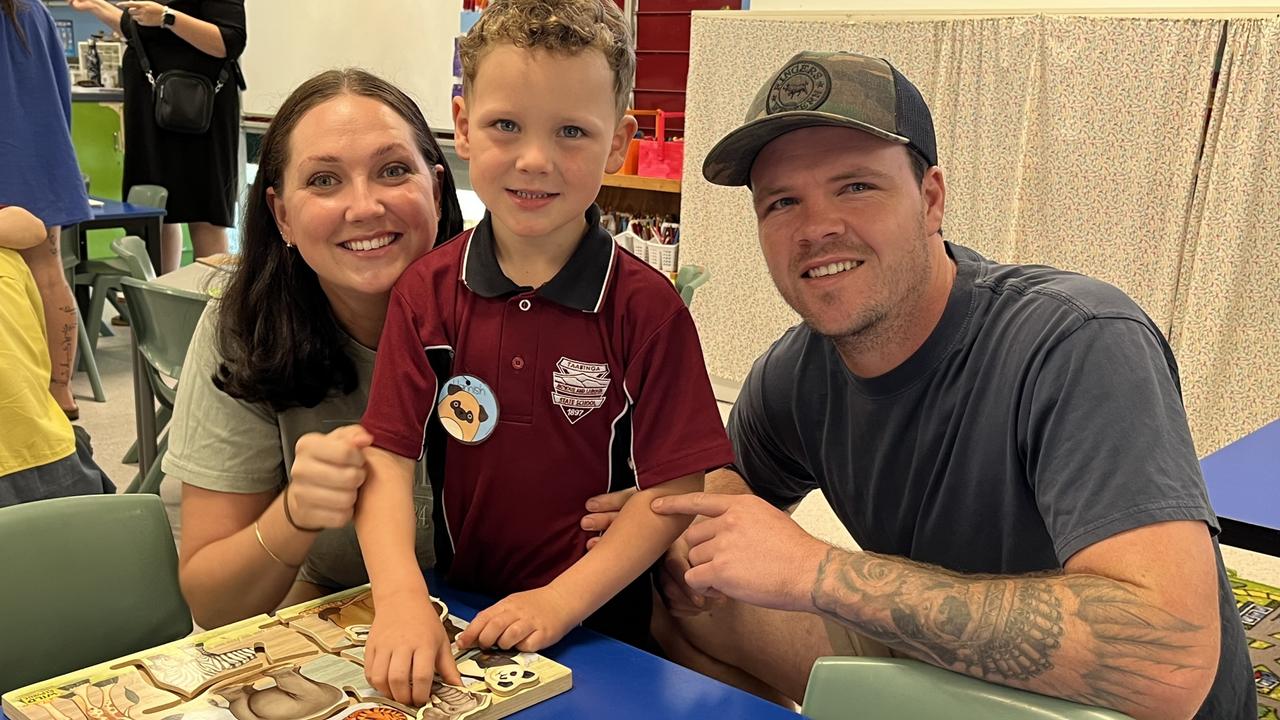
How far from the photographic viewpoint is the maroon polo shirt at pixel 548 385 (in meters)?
1.40

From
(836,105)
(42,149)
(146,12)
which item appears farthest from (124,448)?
(836,105)

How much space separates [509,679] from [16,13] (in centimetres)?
318

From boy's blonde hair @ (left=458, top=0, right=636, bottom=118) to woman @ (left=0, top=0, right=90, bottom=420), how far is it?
8.26 ft

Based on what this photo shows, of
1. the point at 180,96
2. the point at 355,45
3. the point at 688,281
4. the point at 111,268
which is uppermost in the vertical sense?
the point at 355,45

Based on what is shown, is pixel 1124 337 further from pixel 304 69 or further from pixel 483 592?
pixel 304 69

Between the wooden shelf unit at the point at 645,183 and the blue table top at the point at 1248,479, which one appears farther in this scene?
the wooden shelf unit at the point at 645,183

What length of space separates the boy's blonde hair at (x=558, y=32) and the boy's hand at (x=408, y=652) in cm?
73

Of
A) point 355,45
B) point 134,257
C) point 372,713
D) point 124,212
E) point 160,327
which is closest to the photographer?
point 372,713

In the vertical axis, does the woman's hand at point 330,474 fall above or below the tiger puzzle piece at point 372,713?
above

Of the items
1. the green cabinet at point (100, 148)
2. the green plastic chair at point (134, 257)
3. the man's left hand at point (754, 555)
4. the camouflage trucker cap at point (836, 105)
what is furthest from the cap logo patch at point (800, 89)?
the green cabinet at point (100, 148)

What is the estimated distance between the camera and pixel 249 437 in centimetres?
156

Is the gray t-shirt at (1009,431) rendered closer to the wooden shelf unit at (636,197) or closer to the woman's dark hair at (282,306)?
the woman's dark hair at (282,306)

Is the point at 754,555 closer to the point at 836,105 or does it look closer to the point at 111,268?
the point at 836,105

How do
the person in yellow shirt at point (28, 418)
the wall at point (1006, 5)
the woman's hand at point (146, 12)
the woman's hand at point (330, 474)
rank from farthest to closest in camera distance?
the woman's hand at point (146, 12) → the wall at point (1006, 5) → the person in yellow shirt at point (28, 418) → the woman's hand at point (330, 474)
